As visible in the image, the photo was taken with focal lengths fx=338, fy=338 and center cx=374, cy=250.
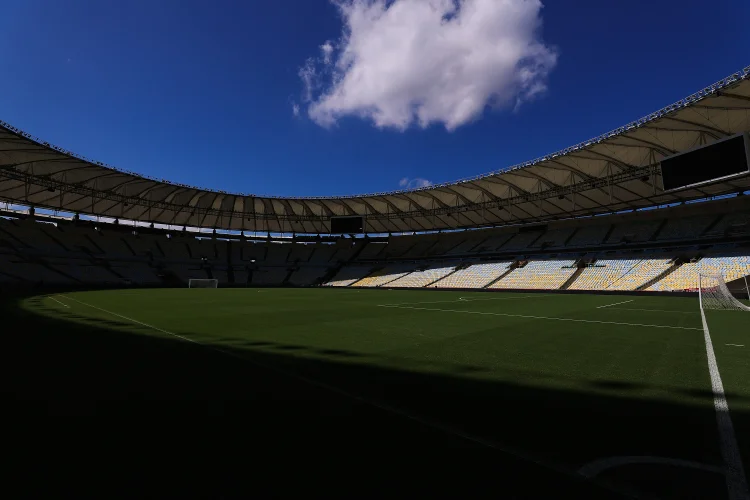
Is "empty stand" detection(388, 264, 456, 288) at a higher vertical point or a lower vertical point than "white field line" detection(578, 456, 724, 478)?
higher

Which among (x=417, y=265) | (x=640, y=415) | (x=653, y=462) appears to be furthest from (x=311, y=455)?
(x=417, y=265)

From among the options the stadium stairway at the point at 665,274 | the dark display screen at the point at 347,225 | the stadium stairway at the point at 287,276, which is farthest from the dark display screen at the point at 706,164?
the stadium stairway at the point at 287,276

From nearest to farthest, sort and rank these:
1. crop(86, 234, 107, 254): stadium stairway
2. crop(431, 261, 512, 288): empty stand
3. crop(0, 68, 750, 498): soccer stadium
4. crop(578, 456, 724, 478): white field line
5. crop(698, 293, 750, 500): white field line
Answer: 1. crop(698, 293, 750, 500): white field line
2. crop(578, 456, 724, 478): white field line
3. crop(0, 68, 750, 498): soccer stadium
4. crop(431, 261, 512, 288): empty stand
5. crop(86, 234, 107, 254): stadium stairway

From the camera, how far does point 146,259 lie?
4841 centimetres

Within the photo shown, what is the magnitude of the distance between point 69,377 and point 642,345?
32.6ft

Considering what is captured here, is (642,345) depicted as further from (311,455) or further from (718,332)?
(311,455)

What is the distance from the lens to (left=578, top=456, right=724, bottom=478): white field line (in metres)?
2.40

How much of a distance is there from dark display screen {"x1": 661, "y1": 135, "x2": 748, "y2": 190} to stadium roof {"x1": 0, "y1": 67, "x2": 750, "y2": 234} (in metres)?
1.55

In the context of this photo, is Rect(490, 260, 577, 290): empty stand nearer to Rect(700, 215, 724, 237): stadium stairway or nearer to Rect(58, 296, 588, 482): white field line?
Rect(700, 215, 724, 237): stadium stairway

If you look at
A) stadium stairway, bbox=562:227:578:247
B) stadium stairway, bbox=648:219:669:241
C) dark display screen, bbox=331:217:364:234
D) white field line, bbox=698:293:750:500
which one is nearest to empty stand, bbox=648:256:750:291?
stadium stairway, bbox=648:219:669:241

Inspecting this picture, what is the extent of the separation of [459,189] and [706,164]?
22.1 m

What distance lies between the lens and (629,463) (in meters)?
2.51

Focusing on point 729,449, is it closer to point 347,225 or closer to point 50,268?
point 50,268

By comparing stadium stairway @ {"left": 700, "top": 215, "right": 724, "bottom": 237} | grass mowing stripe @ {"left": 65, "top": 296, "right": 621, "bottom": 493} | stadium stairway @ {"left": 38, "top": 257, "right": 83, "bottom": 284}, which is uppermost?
stadium stairway @ {"left": 700, "top": 215, "right": 724, "bottom": 237}
